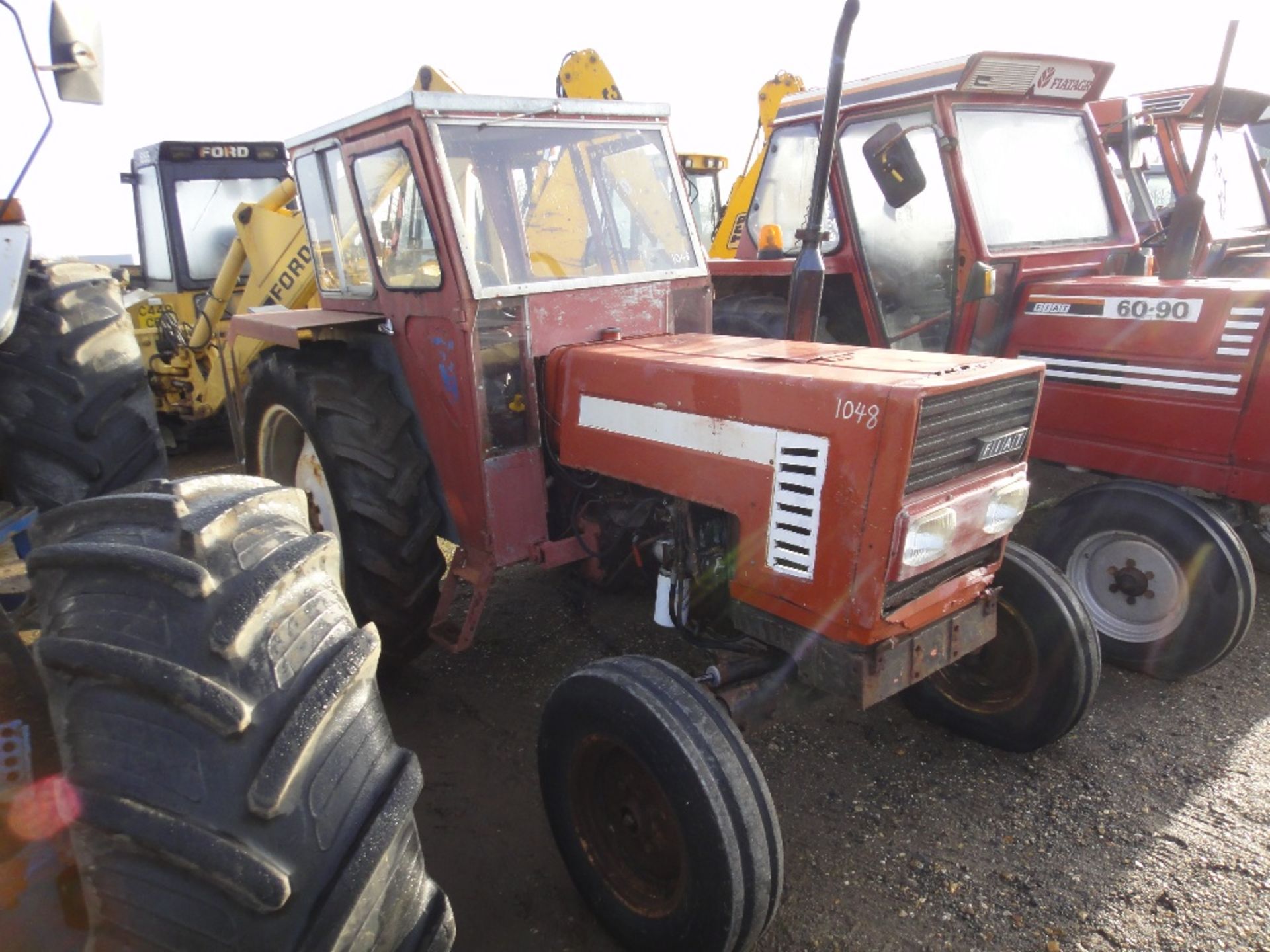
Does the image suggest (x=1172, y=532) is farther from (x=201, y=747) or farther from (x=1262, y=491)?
(x=201, y=747)

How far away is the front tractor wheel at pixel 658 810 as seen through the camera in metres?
1.89

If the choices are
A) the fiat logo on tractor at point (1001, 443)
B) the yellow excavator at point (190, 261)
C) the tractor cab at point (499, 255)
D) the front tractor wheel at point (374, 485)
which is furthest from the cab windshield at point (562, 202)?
the yellow excavator at point (190, 261)

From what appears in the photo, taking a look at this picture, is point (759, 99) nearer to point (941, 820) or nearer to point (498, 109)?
point (498, 109)

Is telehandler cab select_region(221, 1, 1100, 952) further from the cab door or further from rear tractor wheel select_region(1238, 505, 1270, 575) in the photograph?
rear tractor wheel select_region(1238, 505, 1270, 575)

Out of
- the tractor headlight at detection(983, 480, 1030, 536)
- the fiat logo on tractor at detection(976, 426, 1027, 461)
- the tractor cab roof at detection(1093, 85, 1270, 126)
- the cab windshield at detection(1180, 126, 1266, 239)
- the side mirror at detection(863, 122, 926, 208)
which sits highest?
the tractor cab roof at detection(1093, 85, 1270, 126)

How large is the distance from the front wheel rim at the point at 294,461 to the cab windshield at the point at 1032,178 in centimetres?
312

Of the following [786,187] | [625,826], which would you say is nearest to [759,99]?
[786,187]

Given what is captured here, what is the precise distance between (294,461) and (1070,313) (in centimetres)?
350

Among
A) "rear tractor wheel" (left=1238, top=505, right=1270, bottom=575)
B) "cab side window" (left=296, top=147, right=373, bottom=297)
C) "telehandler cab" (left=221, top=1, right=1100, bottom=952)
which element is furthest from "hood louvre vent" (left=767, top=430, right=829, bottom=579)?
"rear tractor wheel" (left=1238, top=505, right=1270, bottom=575)

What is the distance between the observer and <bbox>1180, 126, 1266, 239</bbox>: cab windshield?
505 cm

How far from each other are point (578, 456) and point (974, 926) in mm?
1736

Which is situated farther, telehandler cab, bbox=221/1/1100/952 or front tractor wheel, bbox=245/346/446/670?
front tractor wheel, bbox=245/346/446/670

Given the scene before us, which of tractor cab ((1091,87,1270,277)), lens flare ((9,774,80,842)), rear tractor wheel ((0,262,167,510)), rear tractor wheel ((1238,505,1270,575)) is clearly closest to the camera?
lens flare ((9,774,80,842))

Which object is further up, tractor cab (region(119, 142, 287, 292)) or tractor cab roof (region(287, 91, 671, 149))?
tractor cab roof (region(287, 91, 671, 149))
